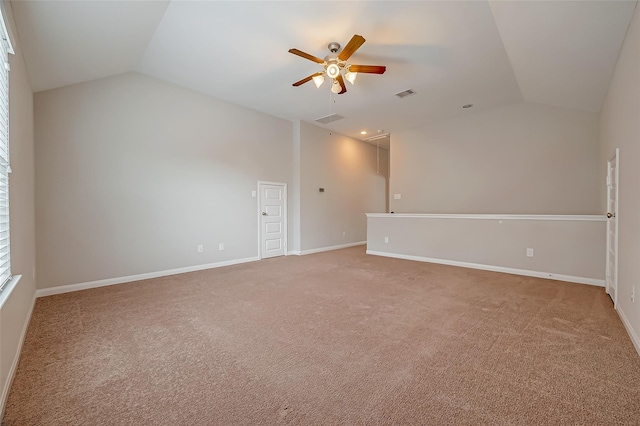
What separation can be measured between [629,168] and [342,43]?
306 centimetres

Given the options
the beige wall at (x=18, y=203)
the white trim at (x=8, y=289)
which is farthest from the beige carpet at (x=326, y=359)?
the white trim at (x=8, y=289)

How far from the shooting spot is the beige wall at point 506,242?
385cm

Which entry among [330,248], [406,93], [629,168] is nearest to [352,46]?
[406,93]

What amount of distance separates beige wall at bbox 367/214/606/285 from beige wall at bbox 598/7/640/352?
1.37m

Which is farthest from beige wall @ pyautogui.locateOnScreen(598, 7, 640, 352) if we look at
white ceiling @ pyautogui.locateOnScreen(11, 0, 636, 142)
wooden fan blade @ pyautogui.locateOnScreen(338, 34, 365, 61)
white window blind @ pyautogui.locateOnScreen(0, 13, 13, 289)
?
white window blind @ pyautogui.locateOnScreen(0, 13, 13, 289)

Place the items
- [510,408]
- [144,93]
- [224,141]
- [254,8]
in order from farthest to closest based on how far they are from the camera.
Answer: [224,141]
[144,93]
[254,8]
[510,408]

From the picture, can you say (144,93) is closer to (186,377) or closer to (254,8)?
(254,8)

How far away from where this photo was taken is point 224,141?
16.6ft

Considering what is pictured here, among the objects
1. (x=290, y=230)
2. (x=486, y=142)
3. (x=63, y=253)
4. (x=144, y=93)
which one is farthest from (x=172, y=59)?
(x=486, y=142)

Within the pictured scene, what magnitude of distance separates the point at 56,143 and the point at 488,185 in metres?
7.09

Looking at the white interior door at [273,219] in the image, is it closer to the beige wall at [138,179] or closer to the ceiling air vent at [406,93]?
the beige wall at [138,179]

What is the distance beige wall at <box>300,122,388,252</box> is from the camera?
6.44 m

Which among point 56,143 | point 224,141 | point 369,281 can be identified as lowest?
point 369,281

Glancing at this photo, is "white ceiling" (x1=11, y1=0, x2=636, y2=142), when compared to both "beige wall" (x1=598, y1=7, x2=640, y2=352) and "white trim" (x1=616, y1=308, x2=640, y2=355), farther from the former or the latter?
"white trim" (x1=616, y1=308, x2=640, y2=355)
